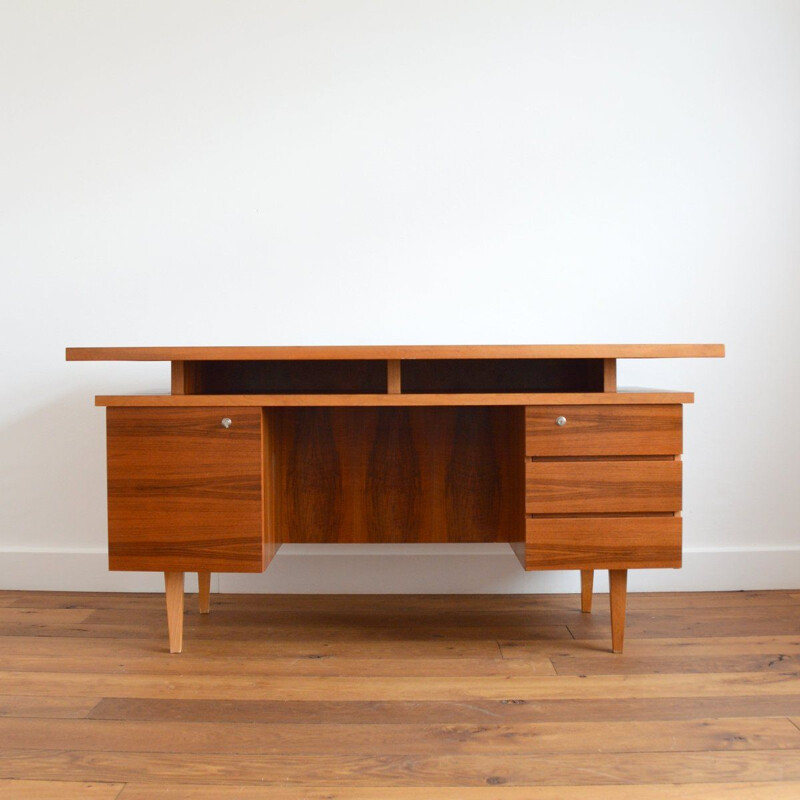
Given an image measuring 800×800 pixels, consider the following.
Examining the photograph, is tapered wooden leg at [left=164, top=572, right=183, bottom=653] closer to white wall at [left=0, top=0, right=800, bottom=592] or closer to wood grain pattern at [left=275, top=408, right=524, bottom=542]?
wood grain pattern at [left=275, top=408, right=524, bottom=542]

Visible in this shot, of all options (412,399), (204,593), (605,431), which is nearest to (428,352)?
(412,399)

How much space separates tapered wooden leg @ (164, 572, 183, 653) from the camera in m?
1.62

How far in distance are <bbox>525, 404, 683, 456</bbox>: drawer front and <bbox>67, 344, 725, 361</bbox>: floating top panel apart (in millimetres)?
129

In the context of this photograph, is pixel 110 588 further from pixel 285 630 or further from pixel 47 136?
pixel 47 136

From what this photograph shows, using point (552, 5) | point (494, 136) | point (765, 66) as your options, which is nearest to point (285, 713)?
point (494, 136)

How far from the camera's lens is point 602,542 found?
157 cm

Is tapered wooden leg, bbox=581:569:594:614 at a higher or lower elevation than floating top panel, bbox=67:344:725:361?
lower

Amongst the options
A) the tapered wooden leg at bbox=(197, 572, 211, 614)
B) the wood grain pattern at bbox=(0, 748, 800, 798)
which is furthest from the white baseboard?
the wood grain pattern at bbox=(0, 748, 800, 798)

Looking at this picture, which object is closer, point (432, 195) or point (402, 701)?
point (402, 701)

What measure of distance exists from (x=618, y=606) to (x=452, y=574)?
1.96 ft

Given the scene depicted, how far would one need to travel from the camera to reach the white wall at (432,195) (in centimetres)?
209

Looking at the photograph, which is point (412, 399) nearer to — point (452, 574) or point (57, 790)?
point (452, 574)

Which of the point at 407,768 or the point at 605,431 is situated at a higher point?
the point at 605,431

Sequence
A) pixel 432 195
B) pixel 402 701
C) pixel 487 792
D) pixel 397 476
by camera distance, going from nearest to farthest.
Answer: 1. pixel 487 792
2. pixel 402 701
3. pixel 397 476
4. pixel 432 195
